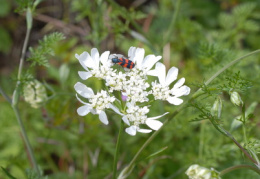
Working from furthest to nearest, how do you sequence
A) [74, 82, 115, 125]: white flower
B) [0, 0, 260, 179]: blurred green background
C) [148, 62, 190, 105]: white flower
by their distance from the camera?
1. [0, 0, 260, 179]: blurred green background
2. [148, 62, 190, 105]: white flower
3. [74, 82, 115, 125]: white flower

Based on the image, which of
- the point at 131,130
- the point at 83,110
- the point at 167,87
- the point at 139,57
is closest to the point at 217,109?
the point at 167,87

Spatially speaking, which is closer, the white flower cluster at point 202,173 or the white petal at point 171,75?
the white flower cluster at point 202,173

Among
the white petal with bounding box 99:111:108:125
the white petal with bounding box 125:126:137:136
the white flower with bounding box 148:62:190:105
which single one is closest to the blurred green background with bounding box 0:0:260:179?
the white flower with bounding box 148:62:190:105

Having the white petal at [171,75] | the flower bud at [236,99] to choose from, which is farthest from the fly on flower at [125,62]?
the flower bud at [236,99]

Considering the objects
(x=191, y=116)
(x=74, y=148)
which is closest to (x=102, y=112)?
(x=191, y=116)

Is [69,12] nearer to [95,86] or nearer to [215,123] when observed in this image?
[95,86]

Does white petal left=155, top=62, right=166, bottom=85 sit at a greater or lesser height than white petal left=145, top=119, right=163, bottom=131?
greater

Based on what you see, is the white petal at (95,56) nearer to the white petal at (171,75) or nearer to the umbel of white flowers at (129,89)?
the umbel of white flowers at (129,89)

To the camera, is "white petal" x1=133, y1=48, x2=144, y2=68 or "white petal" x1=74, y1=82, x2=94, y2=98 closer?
"white petal" x1=74, y1=82, x2=94, y2=98

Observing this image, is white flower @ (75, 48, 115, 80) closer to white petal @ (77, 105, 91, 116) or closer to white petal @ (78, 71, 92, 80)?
white petal @ (78, 71, 92, 80)
